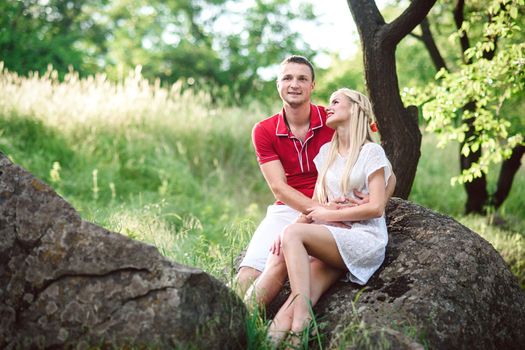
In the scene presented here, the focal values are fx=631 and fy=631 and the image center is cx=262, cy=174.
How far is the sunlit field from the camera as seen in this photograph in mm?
7539

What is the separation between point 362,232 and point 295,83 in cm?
Answer: 114

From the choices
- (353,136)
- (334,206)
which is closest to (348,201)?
(334,206)

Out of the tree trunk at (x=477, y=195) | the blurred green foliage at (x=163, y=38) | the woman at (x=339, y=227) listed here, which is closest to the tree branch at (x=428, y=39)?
the tree trunk at (x=477, y=195)

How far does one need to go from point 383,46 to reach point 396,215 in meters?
1.57

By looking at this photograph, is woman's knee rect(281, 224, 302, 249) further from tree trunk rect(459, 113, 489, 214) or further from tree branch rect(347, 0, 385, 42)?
tree trunk rect(459, 113, 489, 214)

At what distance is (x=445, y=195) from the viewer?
399 inches

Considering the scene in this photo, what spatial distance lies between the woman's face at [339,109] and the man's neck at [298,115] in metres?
0.37

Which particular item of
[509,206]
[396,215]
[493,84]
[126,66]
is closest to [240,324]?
[396,215]

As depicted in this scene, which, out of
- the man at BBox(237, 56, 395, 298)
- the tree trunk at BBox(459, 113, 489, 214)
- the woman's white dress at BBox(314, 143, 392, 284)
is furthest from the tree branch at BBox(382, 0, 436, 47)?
the tree trunk at BBox(459, 113, 489, 214)

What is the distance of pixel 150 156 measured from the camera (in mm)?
8703

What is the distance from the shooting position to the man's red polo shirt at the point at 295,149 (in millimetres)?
4250

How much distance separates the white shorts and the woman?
1.02 feet

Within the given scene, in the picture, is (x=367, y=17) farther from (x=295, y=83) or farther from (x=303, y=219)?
(x=303, y=219)

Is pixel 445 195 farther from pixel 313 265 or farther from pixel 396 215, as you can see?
pixel 313 265
